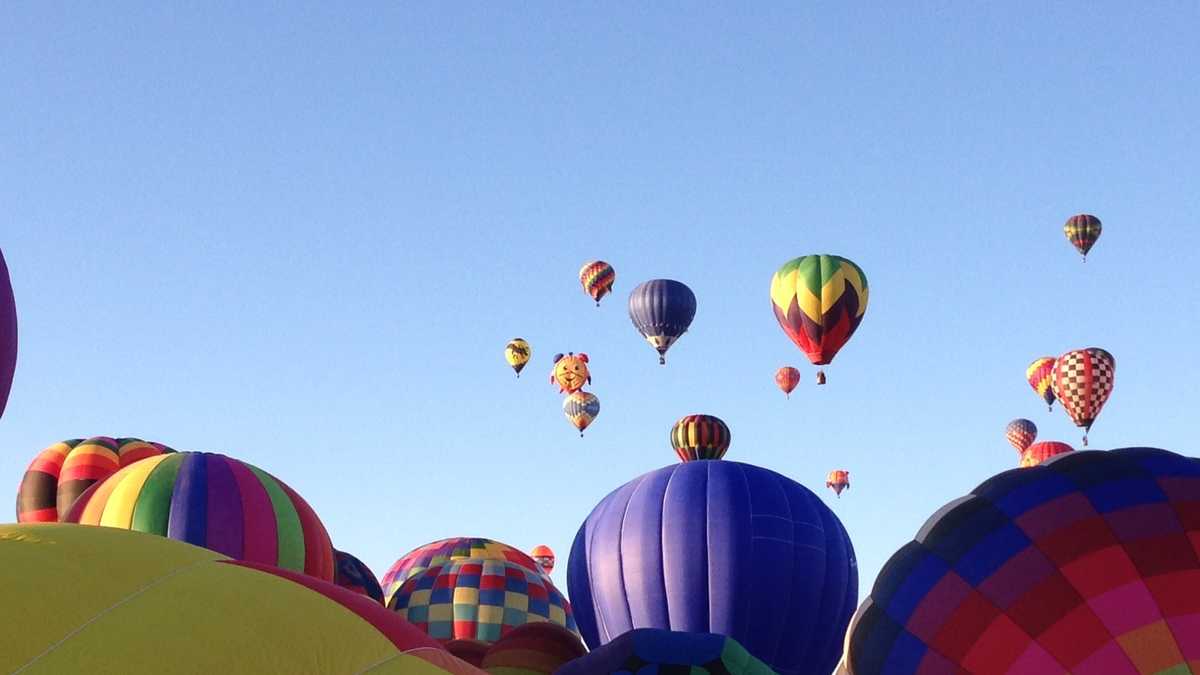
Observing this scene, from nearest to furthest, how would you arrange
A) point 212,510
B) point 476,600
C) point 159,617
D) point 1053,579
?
point 159,617 → point 1053,579 → point 212,510 → point 476,600

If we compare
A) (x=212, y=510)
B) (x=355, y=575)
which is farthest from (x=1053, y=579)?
(x=355, y=575)

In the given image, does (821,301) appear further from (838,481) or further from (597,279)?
(838,481)

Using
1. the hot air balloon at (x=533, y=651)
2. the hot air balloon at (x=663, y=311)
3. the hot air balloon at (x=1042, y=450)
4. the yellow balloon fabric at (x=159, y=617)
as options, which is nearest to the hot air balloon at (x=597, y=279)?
the hot air balloon at (x=663, y=311)

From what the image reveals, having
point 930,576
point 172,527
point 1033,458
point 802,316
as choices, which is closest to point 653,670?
point 930,576

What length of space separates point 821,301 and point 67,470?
43.8 feet

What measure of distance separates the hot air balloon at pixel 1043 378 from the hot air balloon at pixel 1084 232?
3776mm

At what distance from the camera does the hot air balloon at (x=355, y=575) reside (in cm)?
2211

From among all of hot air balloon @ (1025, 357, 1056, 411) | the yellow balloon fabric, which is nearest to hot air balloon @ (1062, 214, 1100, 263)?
hot air balloon @ (1025, 357, 1056, 411)

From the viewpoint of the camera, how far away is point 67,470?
72.5ft

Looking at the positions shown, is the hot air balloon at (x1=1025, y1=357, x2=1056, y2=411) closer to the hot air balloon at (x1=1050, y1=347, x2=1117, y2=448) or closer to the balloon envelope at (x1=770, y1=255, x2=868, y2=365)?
the hot air balloon at (x1=1050, y1=347, x2=1117, y2=448)

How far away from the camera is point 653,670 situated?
833cm

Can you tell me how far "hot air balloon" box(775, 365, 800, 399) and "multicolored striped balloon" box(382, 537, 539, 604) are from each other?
16462 millimetres

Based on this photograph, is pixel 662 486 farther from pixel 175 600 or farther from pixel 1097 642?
pixel 175 600

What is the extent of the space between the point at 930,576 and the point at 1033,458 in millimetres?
26281
